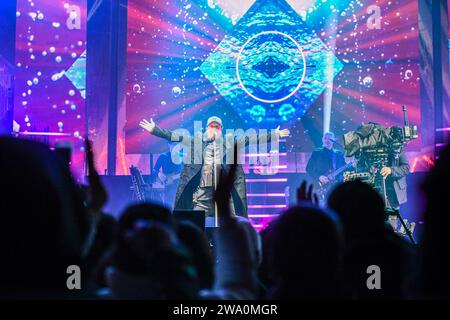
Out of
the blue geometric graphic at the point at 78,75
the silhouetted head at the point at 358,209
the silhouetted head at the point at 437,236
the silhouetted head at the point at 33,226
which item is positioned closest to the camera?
the silhouetted head at the point at 33,226

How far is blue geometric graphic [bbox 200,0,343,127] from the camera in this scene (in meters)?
10.5

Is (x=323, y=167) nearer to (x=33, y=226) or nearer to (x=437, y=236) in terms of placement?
(x=437, y=236)

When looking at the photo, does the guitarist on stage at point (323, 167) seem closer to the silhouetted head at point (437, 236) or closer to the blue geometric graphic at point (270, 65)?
the blue geometric graphic at point (270, 65)

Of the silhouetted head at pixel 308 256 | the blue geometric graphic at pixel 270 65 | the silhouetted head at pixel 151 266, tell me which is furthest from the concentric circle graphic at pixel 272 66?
the silhouetted head at pixel 151 266

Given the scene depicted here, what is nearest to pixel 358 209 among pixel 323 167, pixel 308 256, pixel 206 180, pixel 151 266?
pixel 308 256

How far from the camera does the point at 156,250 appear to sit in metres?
1.40

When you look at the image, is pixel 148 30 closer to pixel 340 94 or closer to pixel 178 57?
pixel 178 57

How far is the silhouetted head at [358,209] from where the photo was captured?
6.44ft

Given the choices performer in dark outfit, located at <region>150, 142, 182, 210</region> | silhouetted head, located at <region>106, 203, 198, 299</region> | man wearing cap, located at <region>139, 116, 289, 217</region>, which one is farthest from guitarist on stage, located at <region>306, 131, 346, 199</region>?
silhouetted head, located at <region>106, 203, 198, 299</region>

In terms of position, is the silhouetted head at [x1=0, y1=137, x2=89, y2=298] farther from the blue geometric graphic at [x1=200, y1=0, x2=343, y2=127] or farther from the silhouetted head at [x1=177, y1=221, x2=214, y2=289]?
the blue geometric graphic at [x1=200, y1=0, x2=343, y2=127]

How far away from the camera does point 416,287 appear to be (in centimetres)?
180

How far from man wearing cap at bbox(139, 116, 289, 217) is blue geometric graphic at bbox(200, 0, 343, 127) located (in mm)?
2587

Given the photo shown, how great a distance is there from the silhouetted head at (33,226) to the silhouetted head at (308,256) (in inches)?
24.2

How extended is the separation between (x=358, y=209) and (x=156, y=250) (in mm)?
899
